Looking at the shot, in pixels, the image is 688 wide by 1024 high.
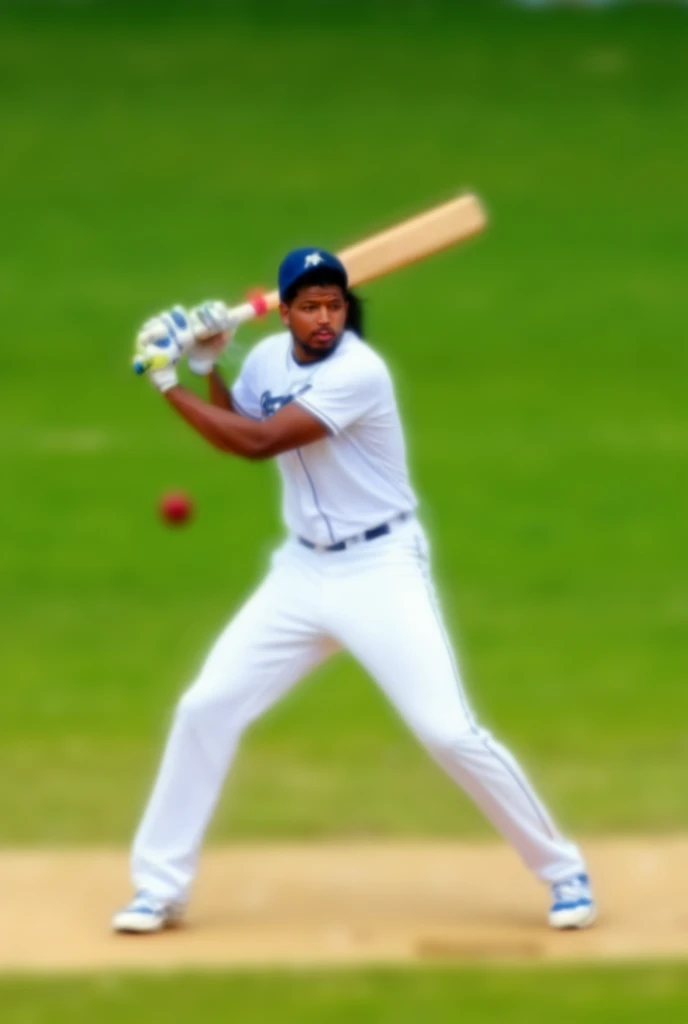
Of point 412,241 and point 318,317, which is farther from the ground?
point 412,241

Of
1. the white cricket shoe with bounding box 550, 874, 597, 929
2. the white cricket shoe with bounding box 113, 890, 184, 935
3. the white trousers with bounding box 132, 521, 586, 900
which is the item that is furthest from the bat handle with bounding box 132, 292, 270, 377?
the white cricket shoe with bounding box 550, 874, 597, 929

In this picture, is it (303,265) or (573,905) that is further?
(573,905)

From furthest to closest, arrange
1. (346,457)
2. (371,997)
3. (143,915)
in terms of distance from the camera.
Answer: (143,915) < (346,457) < (371,997)

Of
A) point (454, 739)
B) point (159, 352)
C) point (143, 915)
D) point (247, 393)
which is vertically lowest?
point (143, 915)

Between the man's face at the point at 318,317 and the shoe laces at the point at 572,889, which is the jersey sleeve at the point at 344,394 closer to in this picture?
the man's face at the point at 318,317

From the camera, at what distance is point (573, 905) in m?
6.39

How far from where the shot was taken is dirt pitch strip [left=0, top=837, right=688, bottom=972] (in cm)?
618

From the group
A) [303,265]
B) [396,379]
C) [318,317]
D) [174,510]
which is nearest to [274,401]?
[318,317]

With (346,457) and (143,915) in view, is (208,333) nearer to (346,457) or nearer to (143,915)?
(346,457)

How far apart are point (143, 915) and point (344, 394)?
1.58 meters

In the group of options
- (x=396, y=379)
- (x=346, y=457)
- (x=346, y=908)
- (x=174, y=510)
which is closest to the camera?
(x=346, y=457)

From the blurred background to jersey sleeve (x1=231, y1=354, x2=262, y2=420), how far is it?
65.5 inches

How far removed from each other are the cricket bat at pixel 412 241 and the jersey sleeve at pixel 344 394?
1.99ft

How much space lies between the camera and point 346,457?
6.27 meters
